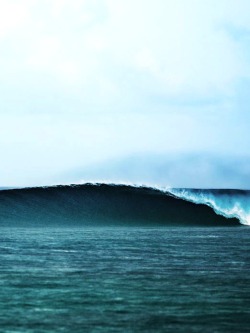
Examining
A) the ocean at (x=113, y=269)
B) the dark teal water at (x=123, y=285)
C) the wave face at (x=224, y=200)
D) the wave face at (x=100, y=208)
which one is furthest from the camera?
the wave face at (x=224, y=200)

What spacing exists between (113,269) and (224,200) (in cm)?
2330

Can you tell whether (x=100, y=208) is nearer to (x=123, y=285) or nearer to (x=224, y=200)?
(x=224, y=200)

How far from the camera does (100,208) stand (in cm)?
3259

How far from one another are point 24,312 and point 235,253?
934cm

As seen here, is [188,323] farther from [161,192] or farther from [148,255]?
[161,192]

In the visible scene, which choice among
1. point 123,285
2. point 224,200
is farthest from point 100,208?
point 123,285

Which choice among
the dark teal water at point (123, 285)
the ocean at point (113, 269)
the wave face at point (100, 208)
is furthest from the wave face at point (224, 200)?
the dark teal water at point (123, 285)

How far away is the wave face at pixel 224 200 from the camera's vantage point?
3594 cm

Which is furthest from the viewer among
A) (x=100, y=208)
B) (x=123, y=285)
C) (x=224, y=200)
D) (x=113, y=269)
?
(x=224, y=200)

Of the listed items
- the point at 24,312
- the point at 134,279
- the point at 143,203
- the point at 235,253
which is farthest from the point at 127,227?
the point at 24,312

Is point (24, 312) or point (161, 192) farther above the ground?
point (161, 192)

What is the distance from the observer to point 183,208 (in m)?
34.6

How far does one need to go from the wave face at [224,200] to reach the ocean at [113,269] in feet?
8.80

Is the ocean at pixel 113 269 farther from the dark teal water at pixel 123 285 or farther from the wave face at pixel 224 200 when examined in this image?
the wave face at pixel 224 200
